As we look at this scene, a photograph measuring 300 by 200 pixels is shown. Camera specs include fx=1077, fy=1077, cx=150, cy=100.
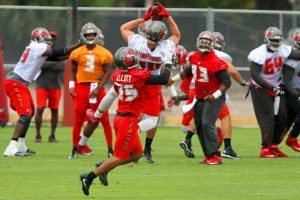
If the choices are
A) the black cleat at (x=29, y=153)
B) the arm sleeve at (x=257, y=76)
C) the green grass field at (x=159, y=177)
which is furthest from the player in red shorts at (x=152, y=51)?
the black cleat at (x=29, y=153)

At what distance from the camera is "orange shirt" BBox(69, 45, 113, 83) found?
1659 cm

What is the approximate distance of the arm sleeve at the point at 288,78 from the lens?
1662 cm

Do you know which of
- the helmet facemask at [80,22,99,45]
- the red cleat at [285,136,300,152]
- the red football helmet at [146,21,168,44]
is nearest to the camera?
the red football helmet at [146,21,168,44]

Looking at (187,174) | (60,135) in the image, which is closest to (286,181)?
(187,174)

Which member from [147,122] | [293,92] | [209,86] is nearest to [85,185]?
[147,122]

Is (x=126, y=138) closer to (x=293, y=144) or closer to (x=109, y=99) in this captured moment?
(x=109, y=99)

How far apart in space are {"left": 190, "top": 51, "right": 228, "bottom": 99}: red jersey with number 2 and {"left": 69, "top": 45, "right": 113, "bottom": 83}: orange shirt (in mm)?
1665

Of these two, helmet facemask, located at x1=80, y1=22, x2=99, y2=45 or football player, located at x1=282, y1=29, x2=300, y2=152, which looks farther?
football player, located at x1=282, y1=29, x2=300, y2=152

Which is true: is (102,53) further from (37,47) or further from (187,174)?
(187,174)

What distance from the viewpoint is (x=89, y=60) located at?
16625 mm

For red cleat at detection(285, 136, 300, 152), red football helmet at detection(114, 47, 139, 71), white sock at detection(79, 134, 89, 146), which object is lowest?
red cleat at detection(285, 136, 300, 152)

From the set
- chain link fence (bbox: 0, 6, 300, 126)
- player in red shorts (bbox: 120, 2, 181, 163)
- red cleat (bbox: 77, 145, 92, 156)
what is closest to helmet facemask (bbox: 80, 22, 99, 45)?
player in red shorts (bbox: 120, 2, 181, 163)

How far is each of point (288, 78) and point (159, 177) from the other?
377cm

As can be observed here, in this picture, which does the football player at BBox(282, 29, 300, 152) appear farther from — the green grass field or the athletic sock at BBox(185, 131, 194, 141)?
the athletic sock at BBox(185, 131, 194, 141)
